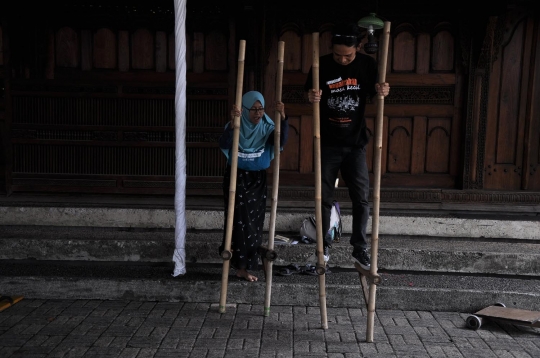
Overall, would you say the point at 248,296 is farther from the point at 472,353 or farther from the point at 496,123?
the point at 496,123

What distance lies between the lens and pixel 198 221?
6480 mm

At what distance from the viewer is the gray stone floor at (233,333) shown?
416 centimetres

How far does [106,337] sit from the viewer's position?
436cm

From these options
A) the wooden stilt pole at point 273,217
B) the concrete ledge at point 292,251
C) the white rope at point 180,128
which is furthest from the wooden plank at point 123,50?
the wooden stilt pole at point 273,217

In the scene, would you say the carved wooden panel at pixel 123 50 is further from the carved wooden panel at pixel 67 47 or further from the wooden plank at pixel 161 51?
the carved wooden panel at pixel 67 47

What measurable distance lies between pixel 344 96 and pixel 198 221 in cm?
243

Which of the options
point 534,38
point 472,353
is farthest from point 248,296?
point 534,38

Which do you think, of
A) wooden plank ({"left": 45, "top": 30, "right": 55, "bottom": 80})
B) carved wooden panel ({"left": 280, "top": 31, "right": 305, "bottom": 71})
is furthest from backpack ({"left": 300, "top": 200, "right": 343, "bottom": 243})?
wooden plank ({"left": 45, "top": 30, "right": 55, "bottom": 80})

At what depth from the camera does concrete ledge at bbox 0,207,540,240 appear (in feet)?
20.6

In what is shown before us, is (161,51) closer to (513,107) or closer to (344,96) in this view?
(344,96)

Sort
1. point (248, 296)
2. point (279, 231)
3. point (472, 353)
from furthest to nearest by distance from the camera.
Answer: point (279, 231), point (248, 296), point (472, 353)

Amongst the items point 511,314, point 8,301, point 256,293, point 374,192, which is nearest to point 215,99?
point 256,293

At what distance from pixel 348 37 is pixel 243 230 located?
1910 mm

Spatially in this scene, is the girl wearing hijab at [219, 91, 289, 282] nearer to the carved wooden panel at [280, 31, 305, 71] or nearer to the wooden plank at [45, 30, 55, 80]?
the carved wooden panel at [280, 31, 305, 71]
